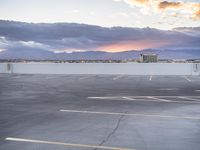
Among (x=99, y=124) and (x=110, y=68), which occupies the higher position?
(x=110, y=68)

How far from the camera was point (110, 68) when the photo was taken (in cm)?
3512

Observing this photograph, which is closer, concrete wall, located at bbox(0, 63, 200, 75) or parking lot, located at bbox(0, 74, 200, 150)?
parking lot, located at bbox(0, 74, 200, 150)

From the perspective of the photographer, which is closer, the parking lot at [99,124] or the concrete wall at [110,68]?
the parking lot at [99,124]

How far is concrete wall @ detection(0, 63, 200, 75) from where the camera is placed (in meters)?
33.4

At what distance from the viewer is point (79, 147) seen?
Answer: 21.5ft

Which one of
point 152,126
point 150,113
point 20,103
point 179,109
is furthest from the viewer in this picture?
point 20,103

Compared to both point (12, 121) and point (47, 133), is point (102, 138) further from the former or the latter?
point (12, 121)

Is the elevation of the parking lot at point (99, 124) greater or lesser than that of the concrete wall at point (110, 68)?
lesser

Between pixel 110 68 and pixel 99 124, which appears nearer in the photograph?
pixel 99 124

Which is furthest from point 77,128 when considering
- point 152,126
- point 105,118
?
point 152,126

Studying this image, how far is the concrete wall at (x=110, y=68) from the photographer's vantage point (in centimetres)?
3344

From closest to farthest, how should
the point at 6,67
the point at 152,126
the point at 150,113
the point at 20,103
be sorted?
the point at 152,126, the point at 150,113, the point at 20,103, the point at 6,67

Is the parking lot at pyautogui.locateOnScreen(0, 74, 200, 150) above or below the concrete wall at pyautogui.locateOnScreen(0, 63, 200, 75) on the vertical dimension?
below

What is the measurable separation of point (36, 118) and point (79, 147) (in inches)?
133
